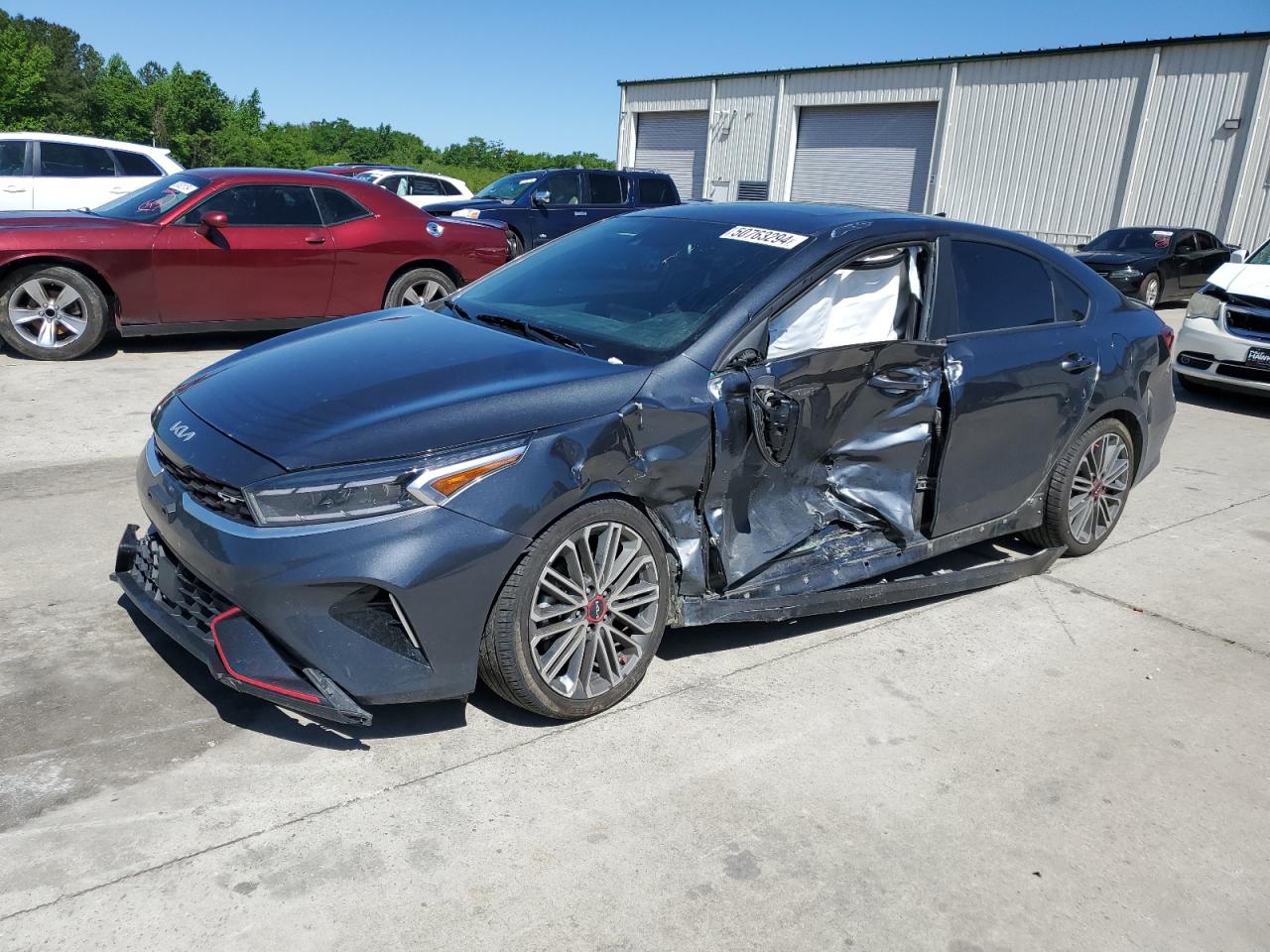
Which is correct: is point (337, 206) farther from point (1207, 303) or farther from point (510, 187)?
point (1207, 303)

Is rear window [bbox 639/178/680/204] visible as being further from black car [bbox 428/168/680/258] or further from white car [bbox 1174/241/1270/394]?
white car [bbox 1174/241/1270/394]

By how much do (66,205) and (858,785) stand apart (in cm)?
1279

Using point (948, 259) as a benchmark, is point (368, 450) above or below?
below

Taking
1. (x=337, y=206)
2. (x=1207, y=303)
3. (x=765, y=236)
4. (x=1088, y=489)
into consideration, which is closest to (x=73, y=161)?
(x=337, y=206)

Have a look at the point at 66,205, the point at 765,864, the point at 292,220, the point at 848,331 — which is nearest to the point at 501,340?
the point at 848,331

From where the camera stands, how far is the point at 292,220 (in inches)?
355

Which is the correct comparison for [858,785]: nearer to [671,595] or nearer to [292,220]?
[671,595]

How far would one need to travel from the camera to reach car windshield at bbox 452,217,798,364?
12.5 feet

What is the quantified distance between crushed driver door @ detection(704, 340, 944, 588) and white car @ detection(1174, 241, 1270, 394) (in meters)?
6.57

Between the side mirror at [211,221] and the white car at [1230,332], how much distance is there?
8.56 metres

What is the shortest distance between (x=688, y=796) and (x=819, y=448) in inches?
57.5

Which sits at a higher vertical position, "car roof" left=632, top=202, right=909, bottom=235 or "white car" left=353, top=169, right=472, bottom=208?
"car roof" left=632, top=202, right=909, bottom=235

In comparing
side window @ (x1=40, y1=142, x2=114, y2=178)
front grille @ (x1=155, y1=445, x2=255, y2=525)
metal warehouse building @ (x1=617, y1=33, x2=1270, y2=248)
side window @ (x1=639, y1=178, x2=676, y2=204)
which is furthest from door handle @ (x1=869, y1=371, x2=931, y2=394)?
metal warehouse building @ (x1=617, y1=33, x2=1270, y2=248)

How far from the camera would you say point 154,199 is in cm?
859
